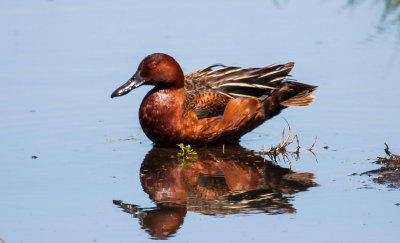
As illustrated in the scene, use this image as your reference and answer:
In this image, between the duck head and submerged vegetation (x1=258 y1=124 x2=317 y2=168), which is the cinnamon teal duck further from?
submerged vegetation (x1=258 y1=124 x2=317 y2=168)

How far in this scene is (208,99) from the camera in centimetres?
945

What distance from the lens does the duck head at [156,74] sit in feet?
31.2

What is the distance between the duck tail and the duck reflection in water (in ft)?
3.57

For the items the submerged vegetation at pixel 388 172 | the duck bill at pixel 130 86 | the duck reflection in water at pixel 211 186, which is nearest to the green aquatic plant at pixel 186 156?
the duck reflection in water at pixel 211 186

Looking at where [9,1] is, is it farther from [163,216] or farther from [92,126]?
[163,216]

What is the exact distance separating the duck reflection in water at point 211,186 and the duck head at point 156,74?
2.83ft

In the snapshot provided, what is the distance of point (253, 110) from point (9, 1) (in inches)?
285

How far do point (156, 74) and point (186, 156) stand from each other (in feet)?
4.07

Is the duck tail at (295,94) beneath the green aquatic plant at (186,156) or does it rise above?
above

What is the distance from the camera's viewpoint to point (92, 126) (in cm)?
990

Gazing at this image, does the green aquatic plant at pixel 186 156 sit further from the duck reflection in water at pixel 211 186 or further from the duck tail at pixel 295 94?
the duck tail at pixel 295 94

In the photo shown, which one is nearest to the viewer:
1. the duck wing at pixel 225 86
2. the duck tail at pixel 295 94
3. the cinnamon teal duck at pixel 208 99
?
the cinnamon teal duck at pixel 208 99

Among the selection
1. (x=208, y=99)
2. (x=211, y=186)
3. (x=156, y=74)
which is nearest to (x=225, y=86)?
(x=208, y=99)


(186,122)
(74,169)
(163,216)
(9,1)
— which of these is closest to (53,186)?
(74,169)
